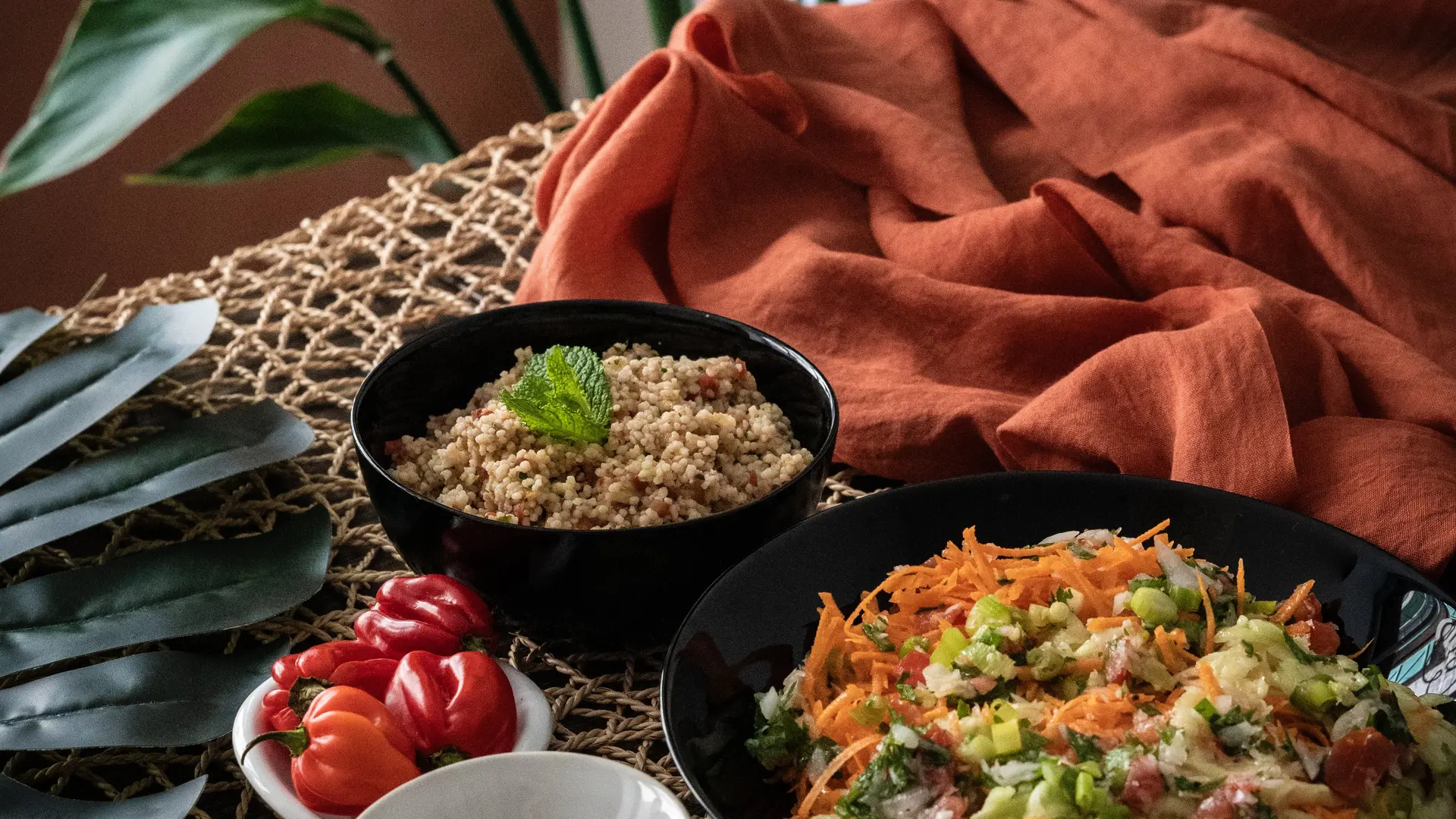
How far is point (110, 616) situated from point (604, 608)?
541 millimetres

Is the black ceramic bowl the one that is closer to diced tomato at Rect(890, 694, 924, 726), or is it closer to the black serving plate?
the black serving plate

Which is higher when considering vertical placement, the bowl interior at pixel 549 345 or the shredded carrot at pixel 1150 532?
the bowl interior at pixel 549 345

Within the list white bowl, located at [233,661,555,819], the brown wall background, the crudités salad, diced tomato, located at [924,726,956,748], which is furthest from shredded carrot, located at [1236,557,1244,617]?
the brown wall background

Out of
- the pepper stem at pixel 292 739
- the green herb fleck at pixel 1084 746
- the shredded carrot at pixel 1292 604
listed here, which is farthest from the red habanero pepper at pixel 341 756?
the shredded carrot at pixel 1292 604

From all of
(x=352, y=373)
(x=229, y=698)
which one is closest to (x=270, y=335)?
(x=352, y=373)

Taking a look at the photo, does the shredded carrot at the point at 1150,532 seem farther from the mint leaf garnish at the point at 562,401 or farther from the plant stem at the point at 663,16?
the plant stem at the point at 663,16

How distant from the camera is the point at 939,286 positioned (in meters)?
1.98

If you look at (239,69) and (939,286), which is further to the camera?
(239,69)

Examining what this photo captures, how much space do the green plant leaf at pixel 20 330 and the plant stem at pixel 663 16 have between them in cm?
176

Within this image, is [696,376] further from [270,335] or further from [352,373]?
[270,335]

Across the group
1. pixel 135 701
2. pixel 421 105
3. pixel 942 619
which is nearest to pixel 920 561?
pixel 942 619

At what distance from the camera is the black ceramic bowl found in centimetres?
141

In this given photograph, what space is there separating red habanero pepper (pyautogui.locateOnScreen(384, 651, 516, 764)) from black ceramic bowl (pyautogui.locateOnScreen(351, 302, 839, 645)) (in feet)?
0.41

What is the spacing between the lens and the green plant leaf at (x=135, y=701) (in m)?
1.32
